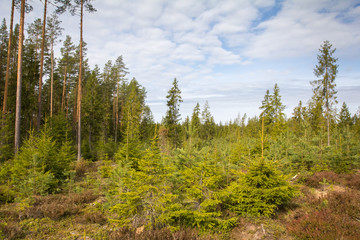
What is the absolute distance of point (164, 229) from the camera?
524cm

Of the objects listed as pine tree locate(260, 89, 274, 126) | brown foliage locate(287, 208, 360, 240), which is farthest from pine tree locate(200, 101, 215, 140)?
brown foliage locate(287, 208, 360, 240)

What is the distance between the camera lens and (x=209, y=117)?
5159cm

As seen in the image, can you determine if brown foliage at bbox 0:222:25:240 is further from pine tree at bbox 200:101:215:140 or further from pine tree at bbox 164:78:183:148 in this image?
pine tree at bbox 200:101:215:140

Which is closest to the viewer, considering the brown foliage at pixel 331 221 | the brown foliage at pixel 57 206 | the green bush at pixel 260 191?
the brown foliage at pixel 331 221

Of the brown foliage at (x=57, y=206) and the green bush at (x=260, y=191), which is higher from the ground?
the green bush at (x=260, y=191)

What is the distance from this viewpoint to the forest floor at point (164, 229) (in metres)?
5.18

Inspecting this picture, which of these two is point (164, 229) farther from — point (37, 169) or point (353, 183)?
point (353, 183)

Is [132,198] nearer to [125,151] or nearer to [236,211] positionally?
[236,211]

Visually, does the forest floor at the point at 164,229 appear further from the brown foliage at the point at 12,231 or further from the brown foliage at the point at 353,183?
the brown foliage at the point at 353,183

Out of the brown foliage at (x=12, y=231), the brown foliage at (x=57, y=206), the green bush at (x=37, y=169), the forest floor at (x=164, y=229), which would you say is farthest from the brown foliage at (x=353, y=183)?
the green bush at (x=37, y=169)

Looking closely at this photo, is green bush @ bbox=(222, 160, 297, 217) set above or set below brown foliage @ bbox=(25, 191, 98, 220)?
above

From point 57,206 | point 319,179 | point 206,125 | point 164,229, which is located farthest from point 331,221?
point 206,125

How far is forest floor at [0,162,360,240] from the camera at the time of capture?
17.0 feet

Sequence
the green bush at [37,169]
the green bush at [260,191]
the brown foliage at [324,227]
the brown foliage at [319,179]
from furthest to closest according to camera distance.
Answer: the brown foliage at [319,179] < the green bush at [37,169] < the green bush at [260,191] < the brown foliage at [324,227]
